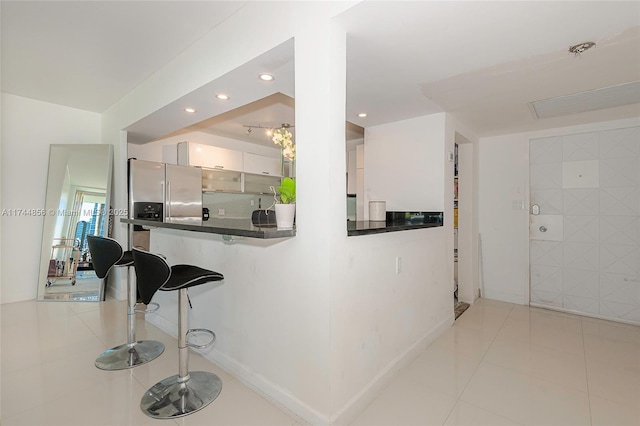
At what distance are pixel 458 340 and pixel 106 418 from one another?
9.02 ft

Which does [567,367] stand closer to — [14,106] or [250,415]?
[250,415]

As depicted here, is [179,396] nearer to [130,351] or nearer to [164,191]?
[130,351]

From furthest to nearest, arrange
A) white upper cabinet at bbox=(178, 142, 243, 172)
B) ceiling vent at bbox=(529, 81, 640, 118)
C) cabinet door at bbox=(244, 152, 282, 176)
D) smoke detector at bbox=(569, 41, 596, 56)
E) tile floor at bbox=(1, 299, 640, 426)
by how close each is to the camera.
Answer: cabinet door at bbox=(244, 152, 282, 176), white upper cabinet at bbox=(178, 142, 243, 172), ceiling vent at bbox=(529, 81, 640, 118), smoke detector at bbox=(569, 41, 596, 56), tile floor at bbox=(1, 299, 640, 426)

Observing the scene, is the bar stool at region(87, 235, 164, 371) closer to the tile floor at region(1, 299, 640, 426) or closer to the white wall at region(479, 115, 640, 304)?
the tile floor at region(1, 299, 640, 426)

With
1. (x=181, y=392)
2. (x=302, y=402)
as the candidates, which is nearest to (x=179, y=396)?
(x=181, y=392)

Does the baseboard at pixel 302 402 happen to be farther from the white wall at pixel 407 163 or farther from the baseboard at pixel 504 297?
the baseboard at pixel 504 297

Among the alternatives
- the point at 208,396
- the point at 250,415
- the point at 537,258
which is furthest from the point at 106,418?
the point at 537,258

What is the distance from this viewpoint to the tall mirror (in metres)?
3.79

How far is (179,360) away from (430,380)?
67.8 inches

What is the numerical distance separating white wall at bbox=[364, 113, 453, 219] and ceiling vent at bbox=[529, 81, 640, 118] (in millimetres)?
971

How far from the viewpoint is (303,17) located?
1.61m

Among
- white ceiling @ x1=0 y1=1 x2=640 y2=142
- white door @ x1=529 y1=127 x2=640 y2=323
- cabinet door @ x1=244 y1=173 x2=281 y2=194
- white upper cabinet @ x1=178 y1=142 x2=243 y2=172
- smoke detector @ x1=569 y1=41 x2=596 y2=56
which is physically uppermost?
white ceiling @ x1=0 y1=1 x2=640 y2=142

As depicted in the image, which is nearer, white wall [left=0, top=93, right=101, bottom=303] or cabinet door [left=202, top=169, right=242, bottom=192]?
white wall [left=0, top=93, right=101, bottom=303]

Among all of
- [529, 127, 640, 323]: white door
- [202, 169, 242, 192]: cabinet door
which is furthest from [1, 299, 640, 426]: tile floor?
[202, 169, 242, 192]: cabinet door
